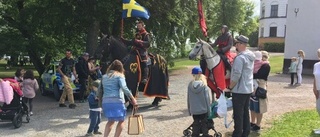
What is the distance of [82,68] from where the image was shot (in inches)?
524

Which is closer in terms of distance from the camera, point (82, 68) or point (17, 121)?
point (17, 121)

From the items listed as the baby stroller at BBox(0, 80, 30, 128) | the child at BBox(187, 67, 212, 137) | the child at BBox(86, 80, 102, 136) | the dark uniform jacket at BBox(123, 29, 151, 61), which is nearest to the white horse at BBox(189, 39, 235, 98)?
the dark uniform jacket at BBox(123, 29, 151, 61)

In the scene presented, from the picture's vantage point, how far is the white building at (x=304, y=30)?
2369 cm

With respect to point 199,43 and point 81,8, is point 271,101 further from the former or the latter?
point 81,8

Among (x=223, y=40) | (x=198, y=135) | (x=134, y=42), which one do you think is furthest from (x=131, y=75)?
(x=198, y=135)

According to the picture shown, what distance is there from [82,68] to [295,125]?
732 cm

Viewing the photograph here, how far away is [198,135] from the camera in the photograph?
26.1 ft

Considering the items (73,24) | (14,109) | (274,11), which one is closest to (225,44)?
(14,109)

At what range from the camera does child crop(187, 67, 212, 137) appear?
770 centimetres

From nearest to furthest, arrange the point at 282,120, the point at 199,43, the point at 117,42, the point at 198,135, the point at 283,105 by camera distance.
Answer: the point at 198,135 < the point at 282,120 < the point at 199,43 < the point at 117,42 < the point at 283,105

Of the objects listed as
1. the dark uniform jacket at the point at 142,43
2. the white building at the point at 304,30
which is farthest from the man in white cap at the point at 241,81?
the white building at the point at 304,30

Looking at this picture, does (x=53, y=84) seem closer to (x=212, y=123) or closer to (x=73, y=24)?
(x=73, y=24)

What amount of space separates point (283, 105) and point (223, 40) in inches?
129

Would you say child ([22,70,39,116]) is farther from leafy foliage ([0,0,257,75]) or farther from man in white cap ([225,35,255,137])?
man in white cap ([225,35,255,137])
